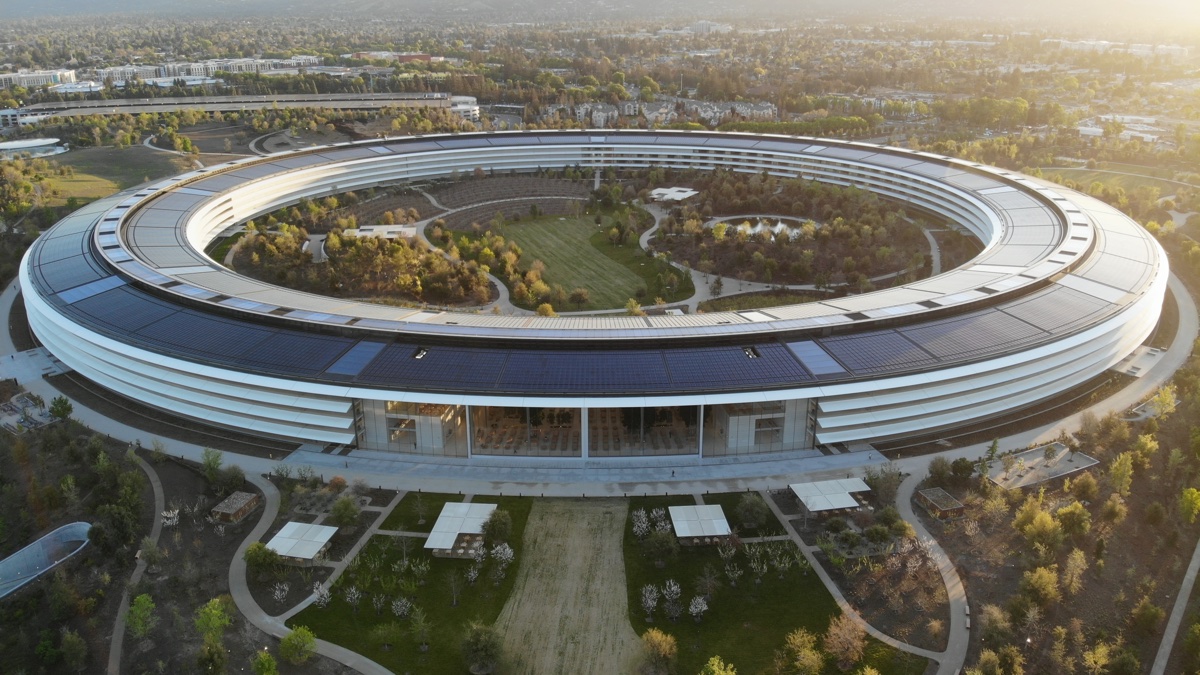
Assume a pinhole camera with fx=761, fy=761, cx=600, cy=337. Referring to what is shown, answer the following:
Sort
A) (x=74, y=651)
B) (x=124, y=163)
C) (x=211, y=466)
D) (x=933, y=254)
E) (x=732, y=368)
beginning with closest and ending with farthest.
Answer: (x=74, y=651), (x=211, y=466), (x=732, y=368), (x=933, y=254), (x=124, y=163)

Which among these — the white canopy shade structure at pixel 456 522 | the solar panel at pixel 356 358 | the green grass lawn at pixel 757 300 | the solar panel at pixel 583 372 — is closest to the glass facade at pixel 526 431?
the solar panel at pixel 583 372

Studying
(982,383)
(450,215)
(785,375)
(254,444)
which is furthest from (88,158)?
(982,383)

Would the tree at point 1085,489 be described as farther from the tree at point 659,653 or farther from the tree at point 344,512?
the tree at point 344,512

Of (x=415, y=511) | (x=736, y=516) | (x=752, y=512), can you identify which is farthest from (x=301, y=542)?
(x=752, y=512)

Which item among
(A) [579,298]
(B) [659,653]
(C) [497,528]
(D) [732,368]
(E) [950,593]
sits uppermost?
(D) [732,368]

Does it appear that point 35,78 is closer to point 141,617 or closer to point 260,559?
point 260,559

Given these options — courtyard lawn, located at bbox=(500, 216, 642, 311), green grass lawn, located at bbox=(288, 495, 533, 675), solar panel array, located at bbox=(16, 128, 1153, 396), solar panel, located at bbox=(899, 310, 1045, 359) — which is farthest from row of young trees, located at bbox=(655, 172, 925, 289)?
green grass lawn, located at bbox=(288, 495, 533, 675)

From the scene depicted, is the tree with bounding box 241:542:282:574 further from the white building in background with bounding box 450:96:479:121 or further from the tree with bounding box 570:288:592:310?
the white building in background with bounding box 450:96:479:121
